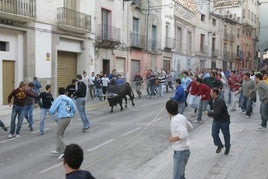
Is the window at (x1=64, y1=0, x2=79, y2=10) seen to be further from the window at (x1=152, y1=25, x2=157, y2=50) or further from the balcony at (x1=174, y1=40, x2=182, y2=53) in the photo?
the balcony at (x1=174, y1=40, x2=182, y2=53)

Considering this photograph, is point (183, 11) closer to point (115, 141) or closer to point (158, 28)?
point (158, 28)

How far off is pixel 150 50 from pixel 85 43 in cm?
1070

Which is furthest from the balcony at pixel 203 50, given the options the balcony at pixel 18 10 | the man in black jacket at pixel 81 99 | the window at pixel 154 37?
the man in black jacket at pixel 81 99

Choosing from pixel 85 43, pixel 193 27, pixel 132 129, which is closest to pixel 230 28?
pixel 193 27

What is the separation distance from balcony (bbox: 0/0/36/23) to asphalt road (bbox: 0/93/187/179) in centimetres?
555

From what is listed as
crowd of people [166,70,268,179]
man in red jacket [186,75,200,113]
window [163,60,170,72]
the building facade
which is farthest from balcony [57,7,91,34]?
window [163,60,170,72]

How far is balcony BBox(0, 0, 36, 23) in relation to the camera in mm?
17805

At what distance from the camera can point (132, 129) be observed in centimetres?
1289

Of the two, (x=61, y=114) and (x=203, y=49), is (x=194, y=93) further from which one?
(x=203, y=49)

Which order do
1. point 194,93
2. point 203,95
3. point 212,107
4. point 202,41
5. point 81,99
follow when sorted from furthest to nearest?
point 202,41
point 194,93
point 203,95
point 81,99
point 212,107

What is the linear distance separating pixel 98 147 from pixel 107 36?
59.2 ft

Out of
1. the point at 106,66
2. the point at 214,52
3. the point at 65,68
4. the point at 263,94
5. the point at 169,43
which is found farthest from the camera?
the point at 214,52

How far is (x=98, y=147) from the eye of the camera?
399 inches

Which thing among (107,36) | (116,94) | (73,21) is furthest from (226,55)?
(116,94)
